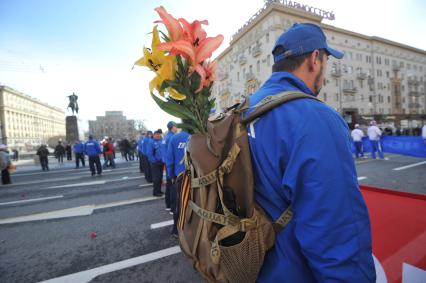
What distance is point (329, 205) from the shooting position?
0.97 metres

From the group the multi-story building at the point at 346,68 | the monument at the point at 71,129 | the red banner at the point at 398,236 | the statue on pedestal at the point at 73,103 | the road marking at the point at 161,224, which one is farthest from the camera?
the multi-story building at the point at 346,68

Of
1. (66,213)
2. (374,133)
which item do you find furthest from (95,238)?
(374,133)

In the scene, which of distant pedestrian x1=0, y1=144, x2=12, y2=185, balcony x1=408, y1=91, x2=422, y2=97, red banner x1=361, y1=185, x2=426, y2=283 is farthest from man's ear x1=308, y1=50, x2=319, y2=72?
balcony x1=408, y1=91, x2=422, y2=97

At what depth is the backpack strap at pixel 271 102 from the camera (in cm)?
111

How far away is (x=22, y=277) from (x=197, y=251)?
11.8 feet

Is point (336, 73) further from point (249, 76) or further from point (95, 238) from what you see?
point (95, 238)

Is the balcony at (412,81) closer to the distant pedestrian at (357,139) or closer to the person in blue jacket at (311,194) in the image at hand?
the distant pedestrian at (357,139)

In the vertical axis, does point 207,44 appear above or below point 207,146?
above

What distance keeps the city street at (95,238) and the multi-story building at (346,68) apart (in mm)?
30085

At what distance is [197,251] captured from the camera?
3.88ft

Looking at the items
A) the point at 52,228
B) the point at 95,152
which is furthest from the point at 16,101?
the point at 52,228

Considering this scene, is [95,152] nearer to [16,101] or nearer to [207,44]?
[207,44]

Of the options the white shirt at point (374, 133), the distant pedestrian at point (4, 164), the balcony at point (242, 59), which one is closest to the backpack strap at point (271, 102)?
the white shirt at point (374, 133)

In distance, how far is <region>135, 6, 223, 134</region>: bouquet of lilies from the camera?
4.36 ft
